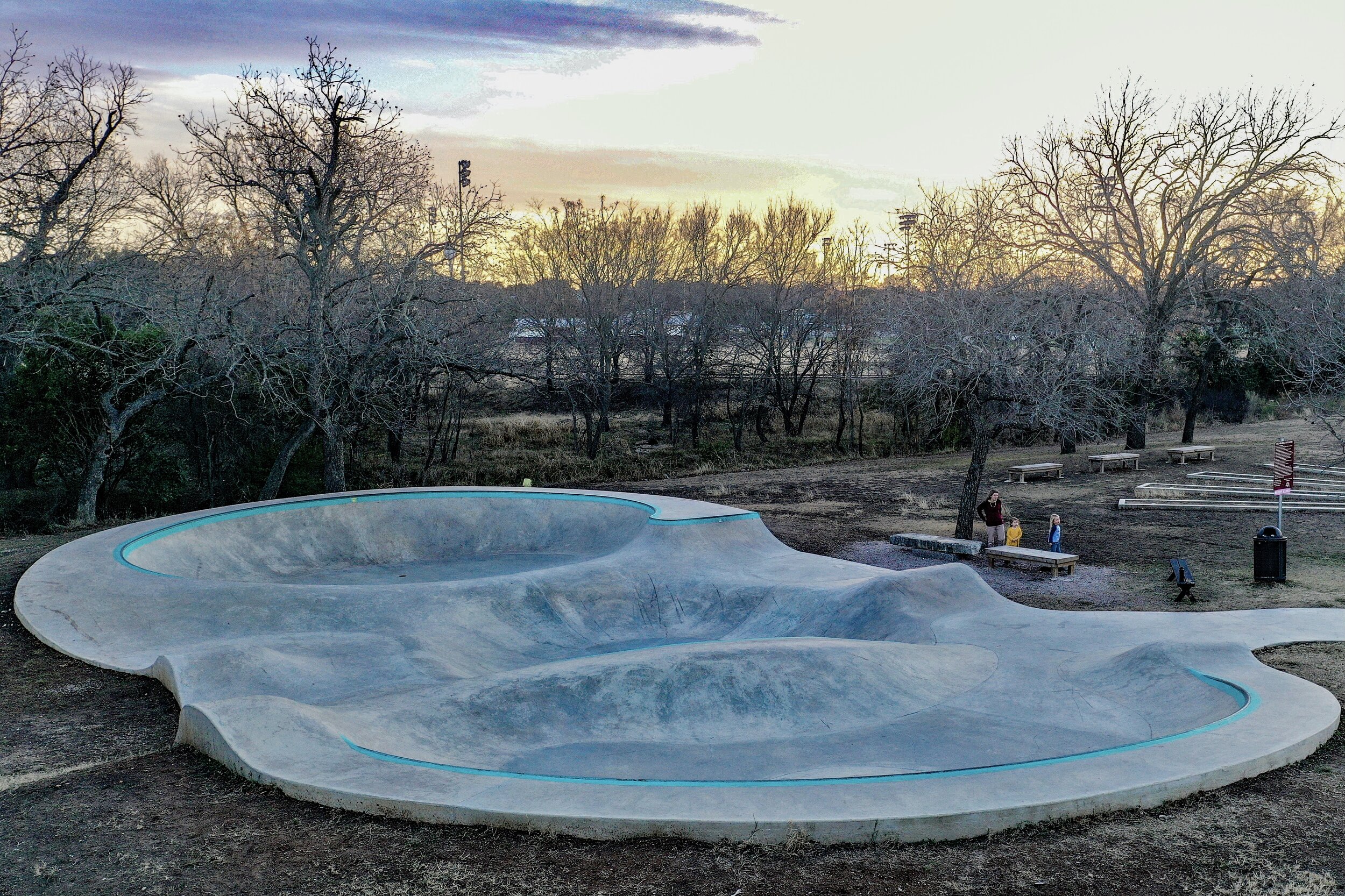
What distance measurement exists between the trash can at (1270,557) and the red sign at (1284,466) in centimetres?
105

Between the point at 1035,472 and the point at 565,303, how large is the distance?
1995 cm

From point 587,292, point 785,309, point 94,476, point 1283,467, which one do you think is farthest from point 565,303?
point 1283,467

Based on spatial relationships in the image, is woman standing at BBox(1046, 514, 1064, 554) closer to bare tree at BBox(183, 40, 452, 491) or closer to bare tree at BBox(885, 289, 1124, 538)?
bare tree at BBox(885, 289, 1124, 538)

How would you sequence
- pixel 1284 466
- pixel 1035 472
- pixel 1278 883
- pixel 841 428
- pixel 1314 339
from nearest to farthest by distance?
pixel 1278 883, pixel 1284 466, pixel 1314 339, pixel 1035 472, pixel 841 428

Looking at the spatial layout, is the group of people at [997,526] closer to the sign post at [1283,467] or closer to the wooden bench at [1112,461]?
the sign post at [1283,467]

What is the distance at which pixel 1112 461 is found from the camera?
92.6ft

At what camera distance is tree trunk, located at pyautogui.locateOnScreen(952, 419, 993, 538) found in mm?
17344

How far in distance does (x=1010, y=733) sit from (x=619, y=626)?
20.3 ft

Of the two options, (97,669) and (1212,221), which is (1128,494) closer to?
(1212,221)

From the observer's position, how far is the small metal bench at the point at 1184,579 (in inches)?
523

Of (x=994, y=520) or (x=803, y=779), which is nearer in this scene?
(x=803, y=779)

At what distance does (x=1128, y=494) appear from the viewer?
23.3m

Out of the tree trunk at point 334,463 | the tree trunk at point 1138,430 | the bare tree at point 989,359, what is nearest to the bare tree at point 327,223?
the tree trunk at point 334,463

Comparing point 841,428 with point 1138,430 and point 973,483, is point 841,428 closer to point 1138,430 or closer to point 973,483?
point 1138,430
